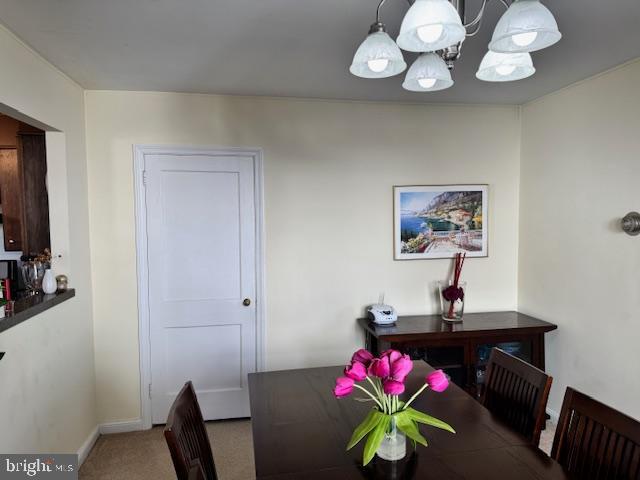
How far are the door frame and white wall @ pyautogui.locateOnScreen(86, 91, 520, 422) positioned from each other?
2.0 inches

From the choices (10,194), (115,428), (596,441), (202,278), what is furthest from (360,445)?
(10,194)

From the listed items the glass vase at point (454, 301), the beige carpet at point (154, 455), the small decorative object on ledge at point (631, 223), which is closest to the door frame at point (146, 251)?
the beige carpet at point (154, 455)

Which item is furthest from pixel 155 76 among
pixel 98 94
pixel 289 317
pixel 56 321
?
pixel 289 317

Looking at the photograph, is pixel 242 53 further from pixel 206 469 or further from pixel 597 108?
pixel 597 108

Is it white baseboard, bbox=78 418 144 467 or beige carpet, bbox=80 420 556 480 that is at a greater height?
white baseboard, bbox=78 418 144 467

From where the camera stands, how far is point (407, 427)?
4.42ft

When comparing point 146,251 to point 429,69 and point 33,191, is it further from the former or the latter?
point 429,69

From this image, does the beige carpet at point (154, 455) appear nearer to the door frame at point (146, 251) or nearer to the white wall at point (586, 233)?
the door frame at point (146, 251)

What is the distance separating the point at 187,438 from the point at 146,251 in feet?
6.11

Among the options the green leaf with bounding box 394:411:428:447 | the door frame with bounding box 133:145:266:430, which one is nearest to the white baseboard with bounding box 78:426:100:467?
the door frame with bounding box 133:145:266:430

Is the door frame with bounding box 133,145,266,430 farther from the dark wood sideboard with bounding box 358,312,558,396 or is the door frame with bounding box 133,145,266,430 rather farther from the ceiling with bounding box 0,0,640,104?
the dark wood sideboard with bounding box 358,312,558,396

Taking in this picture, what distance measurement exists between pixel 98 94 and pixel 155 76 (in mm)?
573

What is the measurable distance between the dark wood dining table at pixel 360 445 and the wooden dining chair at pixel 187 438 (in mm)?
207

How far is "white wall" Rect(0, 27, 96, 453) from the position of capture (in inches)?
78.2
